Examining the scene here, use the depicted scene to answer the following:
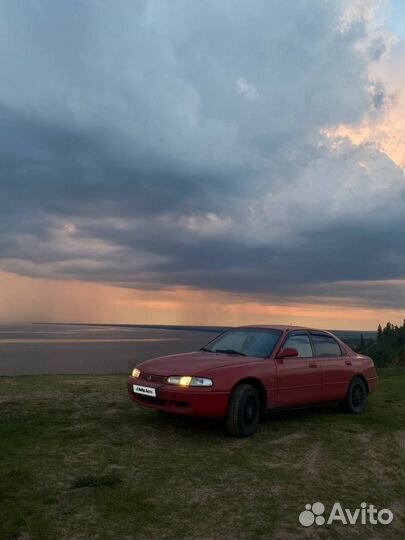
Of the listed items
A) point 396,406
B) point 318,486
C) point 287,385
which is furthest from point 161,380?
point 396,406

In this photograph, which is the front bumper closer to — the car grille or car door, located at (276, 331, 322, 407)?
the car grille

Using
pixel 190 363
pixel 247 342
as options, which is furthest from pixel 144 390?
pixel 247 342

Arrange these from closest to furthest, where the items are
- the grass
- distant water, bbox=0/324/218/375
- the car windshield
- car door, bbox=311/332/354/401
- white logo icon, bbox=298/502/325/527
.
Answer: the grass
white logo icon, bbox=298/502/325/527
the car windshield
car door, bbox=311/332/354/401
distant water, bbox=0/324/218/375

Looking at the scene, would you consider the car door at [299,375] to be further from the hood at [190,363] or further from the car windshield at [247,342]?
the hood at [190,363]

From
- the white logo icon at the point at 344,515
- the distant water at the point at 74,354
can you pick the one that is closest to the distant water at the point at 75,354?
the distant water at the point at 74,354

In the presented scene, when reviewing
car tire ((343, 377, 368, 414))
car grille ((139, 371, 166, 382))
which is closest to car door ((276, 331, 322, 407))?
car tire ((343, 377, 368, 414))

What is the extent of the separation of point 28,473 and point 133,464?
104cm

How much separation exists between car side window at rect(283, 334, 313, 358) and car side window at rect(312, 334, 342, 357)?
20 centimetres

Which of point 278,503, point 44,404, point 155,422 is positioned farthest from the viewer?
point 44,404

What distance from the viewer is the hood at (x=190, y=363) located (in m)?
6.54

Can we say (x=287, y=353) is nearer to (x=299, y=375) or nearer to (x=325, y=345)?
(x=299, y=375)

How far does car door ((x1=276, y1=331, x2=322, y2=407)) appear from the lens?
23.6ft

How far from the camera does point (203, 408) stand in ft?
20.5

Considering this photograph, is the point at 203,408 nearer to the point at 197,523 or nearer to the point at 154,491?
the point at 154,491
